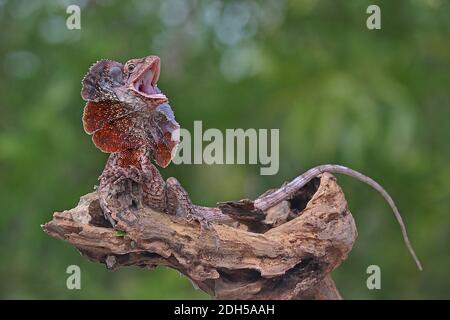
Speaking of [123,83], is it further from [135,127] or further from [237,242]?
[237,242]

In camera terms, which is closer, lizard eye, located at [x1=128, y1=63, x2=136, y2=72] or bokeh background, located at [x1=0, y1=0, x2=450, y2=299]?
lizard eye, located at [x1=128, y1=63, x2=136, y2=72]

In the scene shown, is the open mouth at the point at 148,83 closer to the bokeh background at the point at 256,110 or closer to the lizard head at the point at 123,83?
the lizard head at the point at 123,83

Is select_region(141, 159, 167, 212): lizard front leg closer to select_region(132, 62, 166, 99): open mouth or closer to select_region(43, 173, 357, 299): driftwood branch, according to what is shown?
select_region(43, 173, 357, 299): driftwood branch
